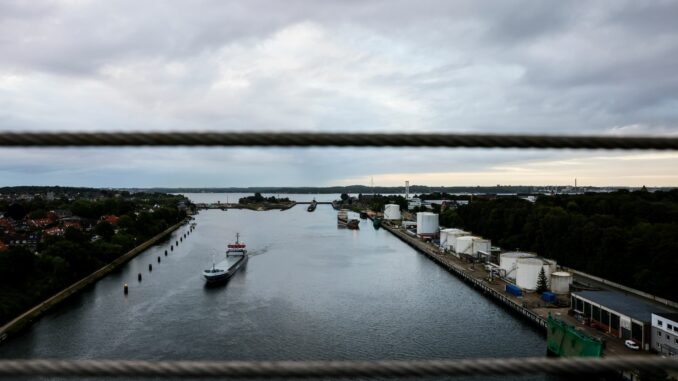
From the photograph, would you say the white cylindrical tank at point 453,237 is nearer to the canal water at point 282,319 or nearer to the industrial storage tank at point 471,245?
the industrial storage tank at point 471,245

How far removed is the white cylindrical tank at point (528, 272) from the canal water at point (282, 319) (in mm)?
773

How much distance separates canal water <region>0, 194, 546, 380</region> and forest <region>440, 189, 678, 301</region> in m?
2.41

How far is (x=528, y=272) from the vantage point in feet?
25.6

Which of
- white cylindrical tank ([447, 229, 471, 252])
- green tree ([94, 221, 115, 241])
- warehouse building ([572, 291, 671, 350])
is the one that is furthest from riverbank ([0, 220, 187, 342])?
white cylindrical tank ([447, 229, 471, 252])

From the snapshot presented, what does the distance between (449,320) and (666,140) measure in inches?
252

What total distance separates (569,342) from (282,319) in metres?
3.51

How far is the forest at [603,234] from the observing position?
708 cm

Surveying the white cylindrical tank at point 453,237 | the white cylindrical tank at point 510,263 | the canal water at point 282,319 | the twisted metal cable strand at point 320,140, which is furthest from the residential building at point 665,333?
the white cylindrical tank at point 453,237

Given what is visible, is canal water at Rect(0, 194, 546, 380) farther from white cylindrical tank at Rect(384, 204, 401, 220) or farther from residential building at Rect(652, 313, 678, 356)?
white cylindrical tank at Rect(384, 204, 401, 220)

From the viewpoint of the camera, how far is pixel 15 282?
6.53m

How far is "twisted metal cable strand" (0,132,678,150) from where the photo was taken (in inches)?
15.2

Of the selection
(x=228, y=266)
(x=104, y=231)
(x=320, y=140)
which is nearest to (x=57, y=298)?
(x=228, y=266)

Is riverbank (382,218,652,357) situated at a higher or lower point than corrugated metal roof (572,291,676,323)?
lower

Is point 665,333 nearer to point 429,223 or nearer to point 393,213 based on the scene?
point 429,223
